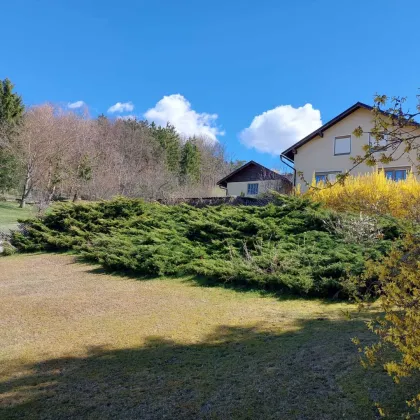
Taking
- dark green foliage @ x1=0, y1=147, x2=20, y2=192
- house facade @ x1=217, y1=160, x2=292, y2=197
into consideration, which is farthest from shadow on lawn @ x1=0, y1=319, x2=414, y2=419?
dark green foliage @ x1=0, y1=147, x2=20, y2=192

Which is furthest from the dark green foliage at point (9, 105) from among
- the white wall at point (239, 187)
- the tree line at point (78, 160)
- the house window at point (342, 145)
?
the house window at point (342, 145)

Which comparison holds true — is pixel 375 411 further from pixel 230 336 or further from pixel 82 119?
pixel 82 119

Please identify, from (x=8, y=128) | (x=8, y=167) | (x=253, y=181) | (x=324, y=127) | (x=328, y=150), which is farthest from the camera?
(x=8, y=128)

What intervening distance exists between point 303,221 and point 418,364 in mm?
7197

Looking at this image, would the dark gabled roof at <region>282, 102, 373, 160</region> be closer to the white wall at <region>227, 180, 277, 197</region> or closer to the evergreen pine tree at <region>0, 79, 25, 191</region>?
the white wall at <region>227, 180, 277, 197</region>

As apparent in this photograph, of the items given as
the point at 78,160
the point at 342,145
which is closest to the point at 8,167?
the point at 78,160

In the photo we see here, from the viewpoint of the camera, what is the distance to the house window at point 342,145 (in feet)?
64.9

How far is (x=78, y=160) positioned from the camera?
29.9 m

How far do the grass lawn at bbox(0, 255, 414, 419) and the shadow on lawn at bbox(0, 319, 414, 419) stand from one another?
0.01 m

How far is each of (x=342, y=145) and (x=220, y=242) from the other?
46.9 feet

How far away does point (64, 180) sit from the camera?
94.2 feet

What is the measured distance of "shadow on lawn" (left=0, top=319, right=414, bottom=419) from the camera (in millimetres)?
2754

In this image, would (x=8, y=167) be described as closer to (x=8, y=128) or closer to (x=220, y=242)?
(x=8, y=128)

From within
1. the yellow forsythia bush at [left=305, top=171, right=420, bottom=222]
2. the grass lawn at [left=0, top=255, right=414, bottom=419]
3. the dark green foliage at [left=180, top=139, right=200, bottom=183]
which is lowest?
the grass lawn at [left=0, top=255, right=414, bottom=419]
